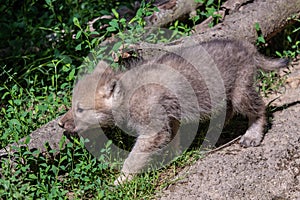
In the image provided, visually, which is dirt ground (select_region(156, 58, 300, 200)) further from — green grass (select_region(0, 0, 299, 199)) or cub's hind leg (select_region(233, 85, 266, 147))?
green grass (select_region(0, 0, 299, 199))

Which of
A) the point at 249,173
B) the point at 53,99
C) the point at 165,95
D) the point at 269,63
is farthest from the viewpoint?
the point at 53,99

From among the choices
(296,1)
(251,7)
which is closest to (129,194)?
(251,7)

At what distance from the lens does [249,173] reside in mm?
4801

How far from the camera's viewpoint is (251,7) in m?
6.47

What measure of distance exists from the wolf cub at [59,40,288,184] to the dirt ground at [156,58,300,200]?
23 centimetres

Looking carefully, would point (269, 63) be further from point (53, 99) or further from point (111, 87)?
point (53, 99)

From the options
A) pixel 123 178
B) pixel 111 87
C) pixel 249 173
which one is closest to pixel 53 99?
pixel 111 87

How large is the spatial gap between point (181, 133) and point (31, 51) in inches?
105

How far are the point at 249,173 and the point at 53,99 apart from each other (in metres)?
2.41

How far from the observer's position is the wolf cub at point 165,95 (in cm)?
507

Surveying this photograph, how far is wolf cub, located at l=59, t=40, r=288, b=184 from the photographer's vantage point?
5.07 meters

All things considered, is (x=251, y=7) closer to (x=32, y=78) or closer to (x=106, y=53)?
(x=106, y=53)

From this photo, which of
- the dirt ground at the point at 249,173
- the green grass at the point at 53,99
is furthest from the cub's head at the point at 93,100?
the dirt ground at the point at 249,173

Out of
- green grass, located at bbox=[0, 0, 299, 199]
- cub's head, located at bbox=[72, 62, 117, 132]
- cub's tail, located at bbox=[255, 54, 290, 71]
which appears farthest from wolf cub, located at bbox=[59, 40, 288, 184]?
green grass, located at bbox=[0, 0, 299, 199]
